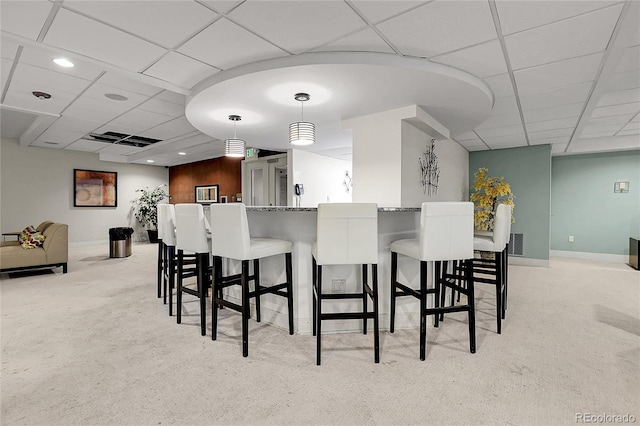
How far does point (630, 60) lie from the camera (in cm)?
279

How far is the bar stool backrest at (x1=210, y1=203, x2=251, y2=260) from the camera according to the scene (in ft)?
7.93

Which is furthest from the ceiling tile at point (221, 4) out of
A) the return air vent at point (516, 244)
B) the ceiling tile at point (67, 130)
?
the return air vent at point (516, 244)

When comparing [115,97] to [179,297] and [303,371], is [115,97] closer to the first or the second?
[179,297]

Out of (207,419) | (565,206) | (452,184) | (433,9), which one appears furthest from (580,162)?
(207,419)

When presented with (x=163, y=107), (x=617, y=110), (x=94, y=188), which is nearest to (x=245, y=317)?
(x=163, y=107)

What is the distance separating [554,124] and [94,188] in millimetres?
10677

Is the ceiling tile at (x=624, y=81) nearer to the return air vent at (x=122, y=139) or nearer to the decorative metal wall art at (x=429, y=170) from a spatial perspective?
the decorative metal wall art at (x=429, y=170)

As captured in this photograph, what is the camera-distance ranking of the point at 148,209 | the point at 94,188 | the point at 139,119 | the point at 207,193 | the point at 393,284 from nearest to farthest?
the point at 393,284
the point at 139,119
the point at 94,188
the point at 207,193
the point at 148,209

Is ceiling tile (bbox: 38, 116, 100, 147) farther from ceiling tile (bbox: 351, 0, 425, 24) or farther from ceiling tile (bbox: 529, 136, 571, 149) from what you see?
ceiling tile (bbox: 529, 136, 571, 149)

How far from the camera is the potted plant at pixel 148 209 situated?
9391 millimetres

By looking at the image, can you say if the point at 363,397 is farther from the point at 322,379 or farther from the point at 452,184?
the point at 452,184

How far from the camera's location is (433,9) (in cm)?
212

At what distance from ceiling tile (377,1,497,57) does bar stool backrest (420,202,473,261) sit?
1.31 metres

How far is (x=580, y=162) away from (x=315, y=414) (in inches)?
324
